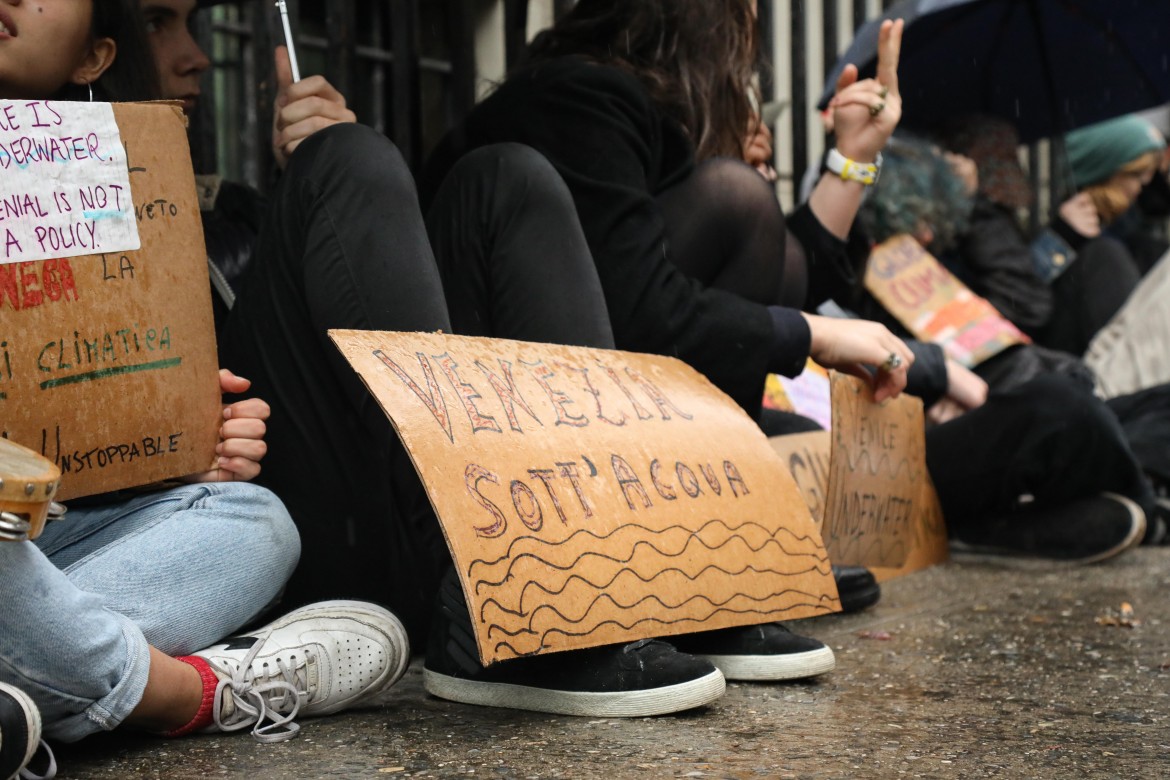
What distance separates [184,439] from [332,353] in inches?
8.7

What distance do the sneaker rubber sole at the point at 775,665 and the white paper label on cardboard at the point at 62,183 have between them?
91 centimetres

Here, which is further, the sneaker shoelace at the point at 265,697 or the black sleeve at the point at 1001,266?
the black sleeve at the point at 1001,266

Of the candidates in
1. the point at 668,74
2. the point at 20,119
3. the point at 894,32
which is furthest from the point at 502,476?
the point at 894,32

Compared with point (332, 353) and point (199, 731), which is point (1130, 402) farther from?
point (199, 731)

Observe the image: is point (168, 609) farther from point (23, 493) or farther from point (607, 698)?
point (607, 698)

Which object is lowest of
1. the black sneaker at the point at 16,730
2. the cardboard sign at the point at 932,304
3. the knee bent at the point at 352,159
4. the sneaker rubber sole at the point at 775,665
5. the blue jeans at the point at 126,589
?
the sneaker rubber sole at the point at 775,665

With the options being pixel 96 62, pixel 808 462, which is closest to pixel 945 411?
pixel 808 462

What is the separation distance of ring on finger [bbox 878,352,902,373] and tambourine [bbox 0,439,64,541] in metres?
1.54

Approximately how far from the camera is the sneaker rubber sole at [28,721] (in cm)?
124

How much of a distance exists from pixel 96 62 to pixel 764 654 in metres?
1.20

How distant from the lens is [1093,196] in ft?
16.8

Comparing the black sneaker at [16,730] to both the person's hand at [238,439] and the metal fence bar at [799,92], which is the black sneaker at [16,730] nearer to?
the person's hand at [238,439]

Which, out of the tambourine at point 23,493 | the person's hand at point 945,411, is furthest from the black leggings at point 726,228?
the tambourine at point 23,493

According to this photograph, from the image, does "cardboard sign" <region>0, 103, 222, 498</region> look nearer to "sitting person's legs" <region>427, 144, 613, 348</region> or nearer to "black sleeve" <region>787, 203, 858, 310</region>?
"sitting person's legs" <region>427, 144, 613, 348</region>
